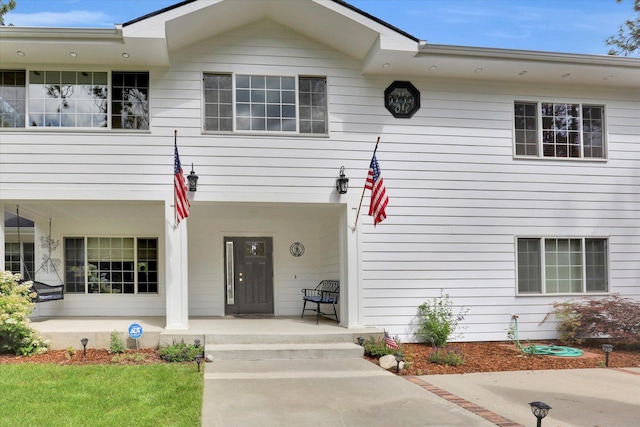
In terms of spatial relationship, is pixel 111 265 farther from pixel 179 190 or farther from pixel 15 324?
pixel 179 190

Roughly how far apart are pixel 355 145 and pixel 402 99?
126 centimetres

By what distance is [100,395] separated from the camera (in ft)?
18.2

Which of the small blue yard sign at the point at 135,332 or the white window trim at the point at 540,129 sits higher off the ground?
the white window trim at the point at 540,129

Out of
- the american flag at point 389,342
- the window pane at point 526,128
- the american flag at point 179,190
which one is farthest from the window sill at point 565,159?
the american flag at point 179,190

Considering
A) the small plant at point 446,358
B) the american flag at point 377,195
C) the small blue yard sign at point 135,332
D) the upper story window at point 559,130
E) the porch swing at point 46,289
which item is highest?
the upper story window at point 559,130

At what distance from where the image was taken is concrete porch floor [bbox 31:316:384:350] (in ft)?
26.3

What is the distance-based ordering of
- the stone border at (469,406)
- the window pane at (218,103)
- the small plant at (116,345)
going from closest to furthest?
1. the stone border at (469,406)
2. the small plant at (116,345)
3. the window pane at (218,103)

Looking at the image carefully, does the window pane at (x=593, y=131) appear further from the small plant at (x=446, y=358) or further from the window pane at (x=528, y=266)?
the small plant at (x=446, y=358)

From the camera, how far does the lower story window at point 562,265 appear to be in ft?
31.2

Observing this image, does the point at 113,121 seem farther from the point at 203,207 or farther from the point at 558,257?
the point at 558,257

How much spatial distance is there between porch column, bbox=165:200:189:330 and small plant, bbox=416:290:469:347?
415 cm

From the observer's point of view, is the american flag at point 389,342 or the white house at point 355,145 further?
the white house at point 355,145

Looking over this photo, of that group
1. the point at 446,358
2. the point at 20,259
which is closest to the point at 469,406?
the point at 446,358

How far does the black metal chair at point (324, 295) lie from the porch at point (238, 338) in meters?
0.61
